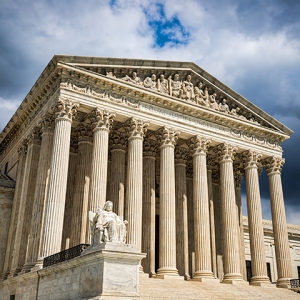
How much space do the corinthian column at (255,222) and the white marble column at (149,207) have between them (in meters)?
8.21

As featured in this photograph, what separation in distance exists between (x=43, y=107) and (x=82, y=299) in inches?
657

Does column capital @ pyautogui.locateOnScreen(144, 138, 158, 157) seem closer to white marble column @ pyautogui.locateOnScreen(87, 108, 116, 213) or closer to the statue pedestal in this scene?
white marble column @ pyautogui.locateOnScreen(87, 108, 116, 213)

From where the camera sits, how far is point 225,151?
114 feet

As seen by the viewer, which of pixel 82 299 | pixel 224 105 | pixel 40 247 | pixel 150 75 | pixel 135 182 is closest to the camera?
pixel 82 299

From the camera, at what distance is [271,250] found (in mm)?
52000

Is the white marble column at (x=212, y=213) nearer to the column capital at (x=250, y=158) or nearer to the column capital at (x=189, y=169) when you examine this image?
the column capital at (x=189, y=169)

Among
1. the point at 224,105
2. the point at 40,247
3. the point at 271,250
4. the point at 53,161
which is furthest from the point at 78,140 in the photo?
the point at 271,250

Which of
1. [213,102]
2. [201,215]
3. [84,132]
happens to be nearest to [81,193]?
[84,132]

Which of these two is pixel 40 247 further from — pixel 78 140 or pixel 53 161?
pixel 78 140

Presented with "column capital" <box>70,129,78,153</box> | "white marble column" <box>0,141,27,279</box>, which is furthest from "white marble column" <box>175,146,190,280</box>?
"white marble column" <box>0,141,27,279</box>

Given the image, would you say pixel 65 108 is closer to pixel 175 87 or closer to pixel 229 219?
pixel 175 87

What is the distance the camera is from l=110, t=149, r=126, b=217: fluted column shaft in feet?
106

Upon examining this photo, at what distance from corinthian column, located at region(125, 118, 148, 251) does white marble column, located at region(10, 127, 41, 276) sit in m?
7.01

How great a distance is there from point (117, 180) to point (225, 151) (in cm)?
938
